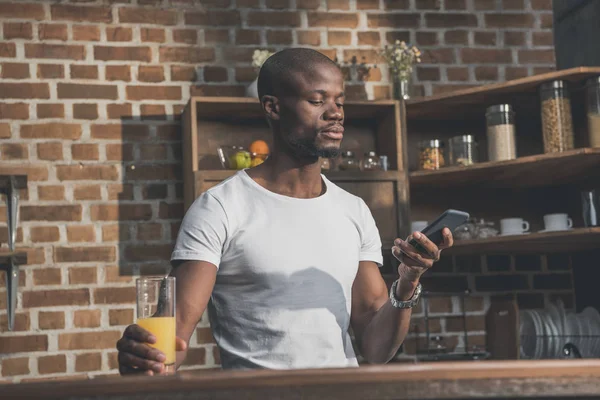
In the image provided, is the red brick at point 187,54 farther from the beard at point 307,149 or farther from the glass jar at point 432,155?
the beard at point 307,149

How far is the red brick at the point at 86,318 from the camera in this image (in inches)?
126

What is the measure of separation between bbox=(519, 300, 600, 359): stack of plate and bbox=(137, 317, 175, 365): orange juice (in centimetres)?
215

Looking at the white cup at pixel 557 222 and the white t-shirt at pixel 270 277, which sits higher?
the white cup at pixel 557 222

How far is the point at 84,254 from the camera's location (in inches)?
127

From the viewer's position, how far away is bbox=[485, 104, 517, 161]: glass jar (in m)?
3.17

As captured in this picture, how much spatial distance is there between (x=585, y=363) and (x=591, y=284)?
8.81ft

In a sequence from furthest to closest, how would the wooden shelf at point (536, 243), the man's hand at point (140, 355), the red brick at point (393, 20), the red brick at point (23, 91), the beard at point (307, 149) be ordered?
the red brick at point (393, 20)
the red brick at point (23, 91)
the wooden shelf at point (536, 243)
the beard at point (307, 149)
the man's hand at point (140, 355)

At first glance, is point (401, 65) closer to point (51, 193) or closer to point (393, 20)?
point (393, 20)

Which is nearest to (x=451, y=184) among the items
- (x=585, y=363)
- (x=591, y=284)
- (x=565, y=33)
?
(x=591, y=284)

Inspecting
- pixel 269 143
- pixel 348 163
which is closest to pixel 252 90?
pixel 269 143

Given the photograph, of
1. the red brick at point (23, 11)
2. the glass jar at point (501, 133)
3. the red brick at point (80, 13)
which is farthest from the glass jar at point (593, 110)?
the red brick at point (23, 11)

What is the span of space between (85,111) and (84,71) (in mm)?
153

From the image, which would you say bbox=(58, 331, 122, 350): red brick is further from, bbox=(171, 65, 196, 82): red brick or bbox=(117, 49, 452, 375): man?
bbox=(117, 49, 452, 375): man

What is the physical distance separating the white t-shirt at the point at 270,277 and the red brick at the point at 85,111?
150 cm
